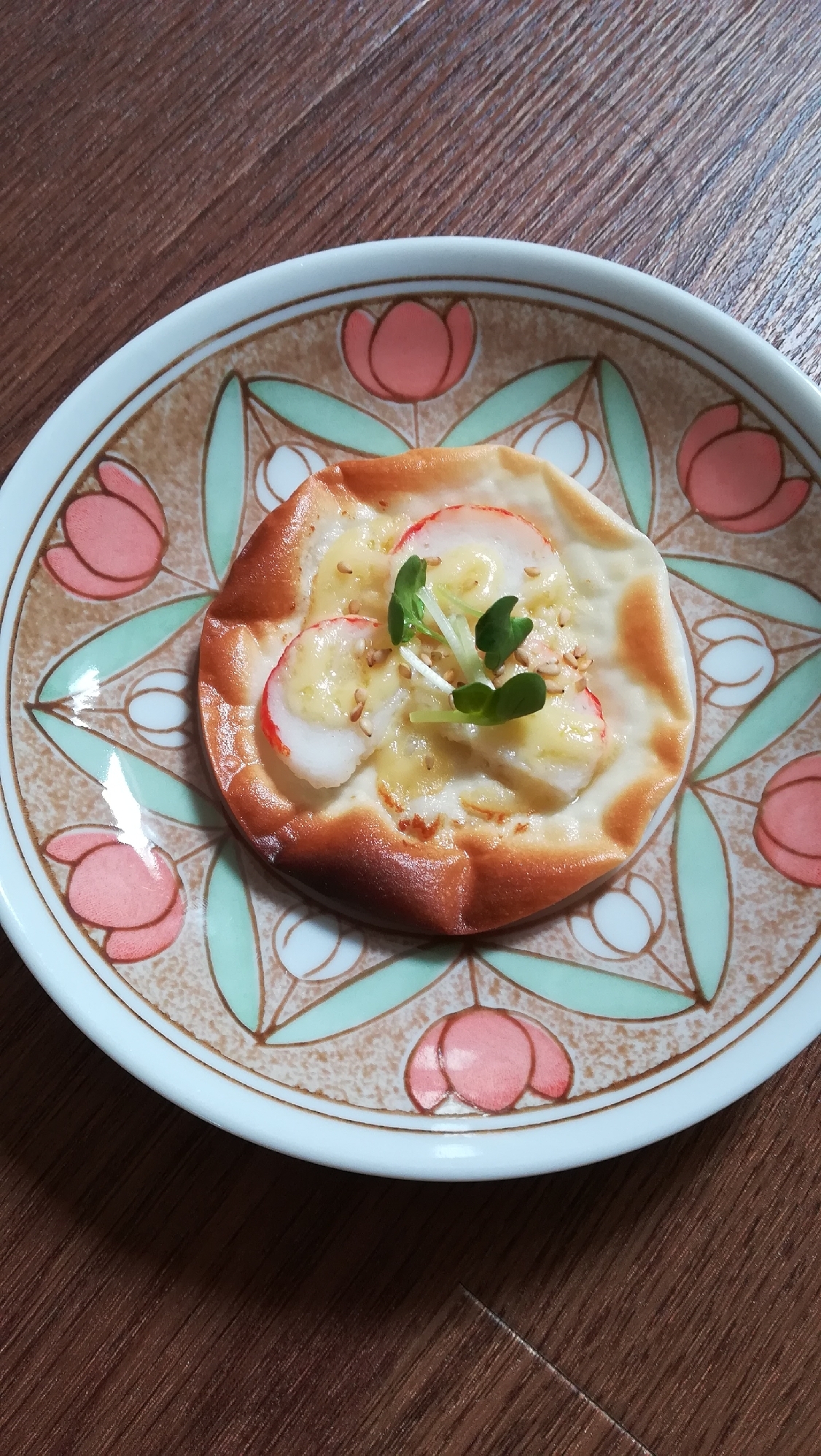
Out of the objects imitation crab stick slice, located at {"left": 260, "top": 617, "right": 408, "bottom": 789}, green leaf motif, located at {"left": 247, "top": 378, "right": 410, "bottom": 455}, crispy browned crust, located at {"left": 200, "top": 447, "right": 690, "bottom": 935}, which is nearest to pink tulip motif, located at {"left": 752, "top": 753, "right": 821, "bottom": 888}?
crispy browned crust, located at {"left": 200, "top": 447, "right": 690, "bottom": 935}

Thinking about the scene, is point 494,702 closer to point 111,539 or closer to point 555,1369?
point 111,539

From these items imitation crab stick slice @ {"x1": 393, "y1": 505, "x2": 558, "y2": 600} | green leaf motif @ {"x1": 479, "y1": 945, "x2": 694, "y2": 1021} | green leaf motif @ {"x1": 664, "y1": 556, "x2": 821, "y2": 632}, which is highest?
A: green leaf motif @ {"x1": 664, "y1": 556, "x2": 821, "y2": 632}

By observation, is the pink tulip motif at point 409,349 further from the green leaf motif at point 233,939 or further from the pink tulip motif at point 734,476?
the green leaf motif at point 233,939

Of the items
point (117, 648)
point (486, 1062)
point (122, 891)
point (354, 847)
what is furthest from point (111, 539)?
point (486, 1062)

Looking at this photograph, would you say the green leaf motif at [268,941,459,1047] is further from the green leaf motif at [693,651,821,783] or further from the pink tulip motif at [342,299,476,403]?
the pink tulip motif at [342,299,476,403]

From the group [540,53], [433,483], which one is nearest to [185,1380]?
[433,483]

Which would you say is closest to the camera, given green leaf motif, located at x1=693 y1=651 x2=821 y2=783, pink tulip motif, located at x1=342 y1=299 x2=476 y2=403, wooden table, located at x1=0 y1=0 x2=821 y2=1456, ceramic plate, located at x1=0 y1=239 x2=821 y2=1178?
ceramic plate, located at x1=0 y1=239 x2=821 y2=1178

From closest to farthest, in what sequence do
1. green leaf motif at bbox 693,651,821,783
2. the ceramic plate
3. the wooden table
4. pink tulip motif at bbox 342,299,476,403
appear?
the ceramic plate
the wooden table
green leaf motif at bbox 693,651,821,783
pink tulip motif at bbox 342,299,476,403

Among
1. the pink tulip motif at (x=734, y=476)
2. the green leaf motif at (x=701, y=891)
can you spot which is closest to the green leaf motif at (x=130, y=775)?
the green leaf motif at (x=701, y=891)
